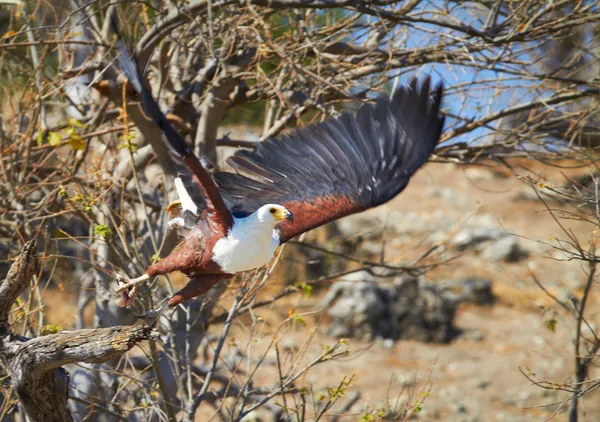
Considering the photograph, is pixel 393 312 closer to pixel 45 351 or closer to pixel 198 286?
pixel 198 286

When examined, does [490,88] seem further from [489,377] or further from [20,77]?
[489,377]

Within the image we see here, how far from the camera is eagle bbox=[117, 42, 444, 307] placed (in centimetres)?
350

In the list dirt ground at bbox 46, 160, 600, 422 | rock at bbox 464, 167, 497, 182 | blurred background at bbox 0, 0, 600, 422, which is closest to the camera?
blurred background at bbox 0, 0, 600, 422

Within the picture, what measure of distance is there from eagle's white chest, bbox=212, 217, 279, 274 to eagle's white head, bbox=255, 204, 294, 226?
26 mm

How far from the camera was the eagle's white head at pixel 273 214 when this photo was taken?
3463 mm

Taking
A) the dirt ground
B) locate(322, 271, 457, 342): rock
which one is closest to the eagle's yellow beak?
the dirt ground

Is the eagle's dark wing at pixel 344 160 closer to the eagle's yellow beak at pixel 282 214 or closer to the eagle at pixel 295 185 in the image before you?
the eagle at pixel 295 185

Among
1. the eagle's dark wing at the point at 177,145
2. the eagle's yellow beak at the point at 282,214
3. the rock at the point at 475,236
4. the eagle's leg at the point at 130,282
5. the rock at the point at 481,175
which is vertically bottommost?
the rock at the point at 481,175

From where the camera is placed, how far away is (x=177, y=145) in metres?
2.86

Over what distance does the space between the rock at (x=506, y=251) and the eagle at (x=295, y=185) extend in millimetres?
10099

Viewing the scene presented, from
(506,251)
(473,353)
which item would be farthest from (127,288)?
(506,251)

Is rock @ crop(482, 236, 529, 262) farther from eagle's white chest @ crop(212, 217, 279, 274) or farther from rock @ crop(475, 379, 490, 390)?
eagle's white chest @ crop(212, 217, 279, 274)

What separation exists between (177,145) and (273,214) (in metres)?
0.74

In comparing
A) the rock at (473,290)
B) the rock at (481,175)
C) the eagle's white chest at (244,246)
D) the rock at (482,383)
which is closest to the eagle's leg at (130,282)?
the eagle's white chest at (244,246)
